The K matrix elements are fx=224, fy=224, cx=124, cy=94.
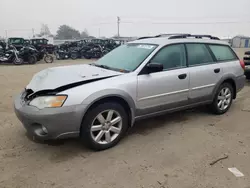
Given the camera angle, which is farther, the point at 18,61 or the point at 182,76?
the point at 18,61

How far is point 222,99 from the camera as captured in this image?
4.39 metres

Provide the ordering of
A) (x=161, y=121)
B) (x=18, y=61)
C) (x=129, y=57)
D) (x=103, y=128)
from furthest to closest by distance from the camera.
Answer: (x=18, y=61)
(x=161, y=121)
(x=129, y=57)
(x=103, y=128)

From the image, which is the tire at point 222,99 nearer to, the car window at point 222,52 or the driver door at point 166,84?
the car window at point 222,52

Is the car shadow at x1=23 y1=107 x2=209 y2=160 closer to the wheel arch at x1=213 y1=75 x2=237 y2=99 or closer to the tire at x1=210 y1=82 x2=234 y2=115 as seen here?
the tire at x1=210 y1=82 x2=234 y2=115

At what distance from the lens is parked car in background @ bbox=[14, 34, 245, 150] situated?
2684 millimetres

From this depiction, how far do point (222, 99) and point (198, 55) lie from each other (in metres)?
1.09

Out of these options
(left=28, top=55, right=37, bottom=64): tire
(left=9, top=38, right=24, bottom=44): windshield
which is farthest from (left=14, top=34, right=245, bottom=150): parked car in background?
(left=9, top=38, right=24, bottom=44): windshield

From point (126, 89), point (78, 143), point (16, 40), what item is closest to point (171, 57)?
point (126, 89)

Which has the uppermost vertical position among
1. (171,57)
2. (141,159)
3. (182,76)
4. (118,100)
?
(171,57)

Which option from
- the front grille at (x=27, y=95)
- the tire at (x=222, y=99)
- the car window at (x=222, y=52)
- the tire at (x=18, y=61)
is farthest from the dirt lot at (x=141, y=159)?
the tire at (x=18, y=61)

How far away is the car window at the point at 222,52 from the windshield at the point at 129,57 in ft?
4.65

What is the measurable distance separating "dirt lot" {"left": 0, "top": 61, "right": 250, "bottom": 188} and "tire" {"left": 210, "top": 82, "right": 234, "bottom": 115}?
1.43 feet

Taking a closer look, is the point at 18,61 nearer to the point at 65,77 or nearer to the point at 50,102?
the point at 65,77

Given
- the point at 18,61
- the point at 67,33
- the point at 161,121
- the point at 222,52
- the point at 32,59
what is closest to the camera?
the point at 161,121
